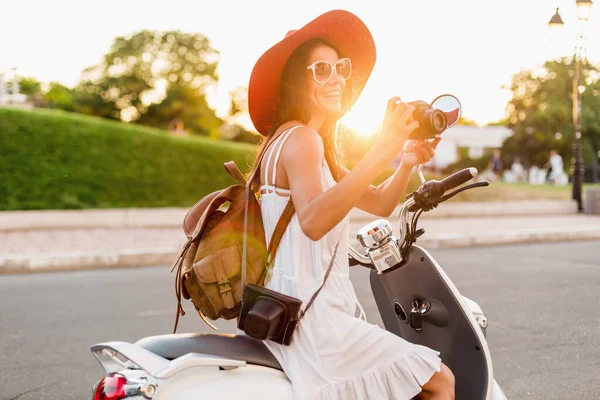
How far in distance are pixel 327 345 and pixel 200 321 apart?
→ 4267mm

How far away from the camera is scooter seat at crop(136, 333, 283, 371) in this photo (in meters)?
1.87

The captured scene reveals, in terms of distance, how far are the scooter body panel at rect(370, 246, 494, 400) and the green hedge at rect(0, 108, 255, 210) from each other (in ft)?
36.5

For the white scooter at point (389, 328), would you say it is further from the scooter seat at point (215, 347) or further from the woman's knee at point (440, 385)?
the woman's knee at point (440, 385)

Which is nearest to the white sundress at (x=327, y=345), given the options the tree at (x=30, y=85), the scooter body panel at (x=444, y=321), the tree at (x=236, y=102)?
the scooter body panel at (x=444, y=321)

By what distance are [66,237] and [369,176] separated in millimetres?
11067

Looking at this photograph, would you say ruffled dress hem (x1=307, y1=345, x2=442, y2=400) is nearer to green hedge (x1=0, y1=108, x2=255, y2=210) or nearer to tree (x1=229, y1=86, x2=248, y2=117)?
green hedge (x1=0, y1=108, x2=255, y2=210)

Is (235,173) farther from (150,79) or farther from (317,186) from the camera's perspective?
(150,79)

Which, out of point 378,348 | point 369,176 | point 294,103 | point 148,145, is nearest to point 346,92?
point 294,103

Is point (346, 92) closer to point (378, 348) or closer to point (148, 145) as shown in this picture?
point (378, 348)

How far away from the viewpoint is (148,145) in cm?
1560

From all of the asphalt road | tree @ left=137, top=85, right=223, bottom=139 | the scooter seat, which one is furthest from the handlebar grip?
tree @ left=137, top=85, right=223, bottom=139

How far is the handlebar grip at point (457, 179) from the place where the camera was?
219cm

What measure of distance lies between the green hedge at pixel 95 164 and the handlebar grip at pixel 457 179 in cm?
1132

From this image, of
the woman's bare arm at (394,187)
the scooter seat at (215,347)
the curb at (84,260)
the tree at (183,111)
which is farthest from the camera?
the tree at (183,111)
